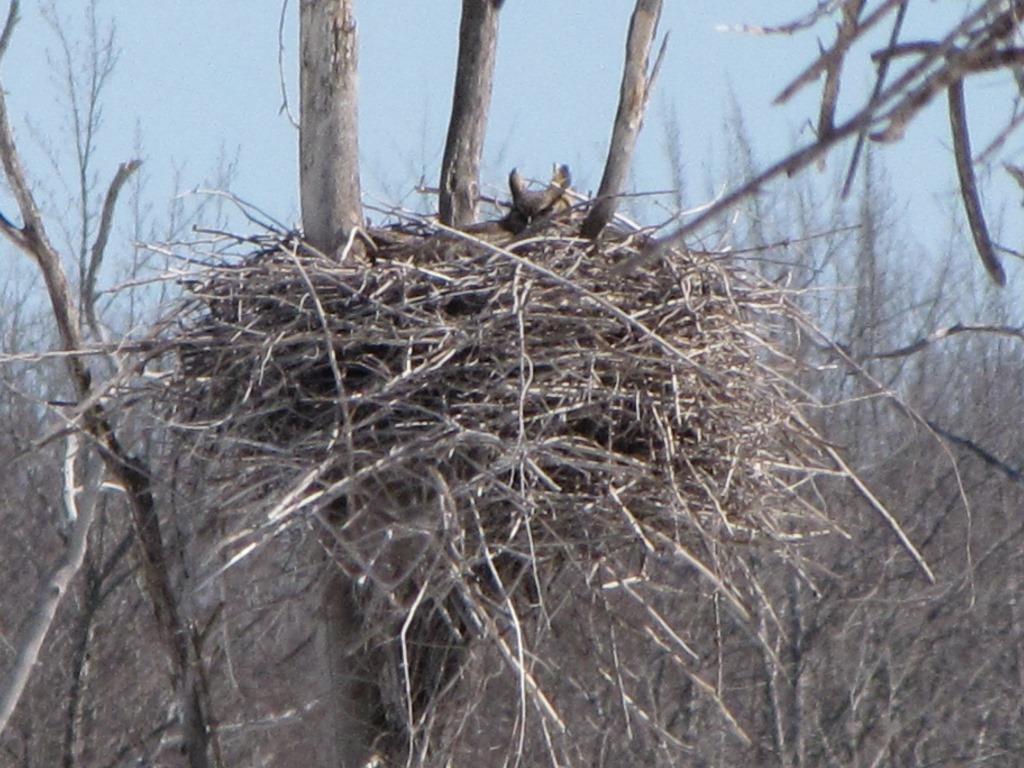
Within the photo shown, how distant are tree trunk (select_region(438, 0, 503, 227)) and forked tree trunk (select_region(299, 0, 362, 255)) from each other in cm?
24

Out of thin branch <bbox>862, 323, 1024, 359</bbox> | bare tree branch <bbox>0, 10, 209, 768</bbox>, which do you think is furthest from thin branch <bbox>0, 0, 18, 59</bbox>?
thin branch <bbox>862, 323, 1024, 359</bbox>

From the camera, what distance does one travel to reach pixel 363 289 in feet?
11.4

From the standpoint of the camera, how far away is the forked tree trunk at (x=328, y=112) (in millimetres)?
4117

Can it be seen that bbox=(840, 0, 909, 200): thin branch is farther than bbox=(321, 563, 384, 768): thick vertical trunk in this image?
No

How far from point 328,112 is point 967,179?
2.78m

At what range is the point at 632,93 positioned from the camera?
12.9 ft

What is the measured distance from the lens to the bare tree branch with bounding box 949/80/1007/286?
61.9 inches

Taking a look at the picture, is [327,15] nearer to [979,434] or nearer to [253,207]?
[253,207]

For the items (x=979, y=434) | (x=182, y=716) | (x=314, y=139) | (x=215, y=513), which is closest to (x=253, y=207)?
(x=314, y=139)

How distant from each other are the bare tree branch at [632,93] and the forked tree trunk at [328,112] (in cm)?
63

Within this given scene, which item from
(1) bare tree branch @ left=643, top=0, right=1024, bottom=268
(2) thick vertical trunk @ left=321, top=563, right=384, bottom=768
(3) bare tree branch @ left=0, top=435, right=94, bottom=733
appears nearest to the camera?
(1) bare tree branch @ left=643, top=0, right=1024, bottom=268

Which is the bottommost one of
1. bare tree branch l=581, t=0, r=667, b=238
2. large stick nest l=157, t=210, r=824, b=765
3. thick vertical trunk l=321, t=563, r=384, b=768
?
thick vertical trunk l=321, t=563, r=384, b=768

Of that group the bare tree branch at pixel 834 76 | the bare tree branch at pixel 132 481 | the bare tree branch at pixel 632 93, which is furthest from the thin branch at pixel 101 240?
the bare tree branch at pixel 834 76

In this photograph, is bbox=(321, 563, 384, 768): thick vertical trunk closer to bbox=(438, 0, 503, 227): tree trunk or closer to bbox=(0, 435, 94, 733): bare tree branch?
bbox=(0, 435, 94, 733): bare tree branch
